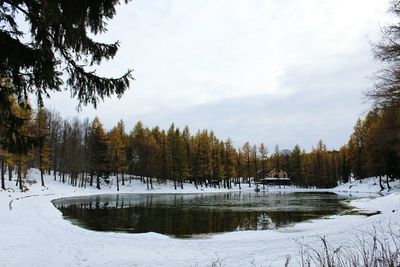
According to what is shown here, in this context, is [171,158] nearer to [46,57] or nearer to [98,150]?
[98,150]

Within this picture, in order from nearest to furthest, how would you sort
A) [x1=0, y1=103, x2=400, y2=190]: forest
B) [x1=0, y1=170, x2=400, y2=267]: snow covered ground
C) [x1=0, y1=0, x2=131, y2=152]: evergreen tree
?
1. [x1=0, y1=0, x2=131, y2=152]: evergreen tree
2. [x1=0, y1=170, x2=400, y2=267]: snow covered ground
3. [x1=0, y1=103, x2=400, y2=190]: forest

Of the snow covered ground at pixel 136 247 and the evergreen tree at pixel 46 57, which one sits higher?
the evergreen tree at pixel 46 57

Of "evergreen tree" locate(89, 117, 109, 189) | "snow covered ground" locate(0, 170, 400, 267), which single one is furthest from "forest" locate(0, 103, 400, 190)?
"snow covered ground" locate(0, 170, 400, 267)

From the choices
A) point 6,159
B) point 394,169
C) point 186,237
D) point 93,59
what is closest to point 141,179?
point 6,159

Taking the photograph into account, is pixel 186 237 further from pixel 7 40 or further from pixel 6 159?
pixel 6 159

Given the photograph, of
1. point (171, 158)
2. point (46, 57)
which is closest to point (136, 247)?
point (46, 57)

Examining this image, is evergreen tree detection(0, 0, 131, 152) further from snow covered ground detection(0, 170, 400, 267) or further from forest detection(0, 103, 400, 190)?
forest detection(0, 103, 400, 190)

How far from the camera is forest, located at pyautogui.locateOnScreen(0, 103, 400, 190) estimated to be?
62.2 meters

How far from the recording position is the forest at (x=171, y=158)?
2447 inches

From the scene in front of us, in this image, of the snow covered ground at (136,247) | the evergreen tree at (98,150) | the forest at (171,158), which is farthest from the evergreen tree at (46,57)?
the evergreen tree at (98,150)

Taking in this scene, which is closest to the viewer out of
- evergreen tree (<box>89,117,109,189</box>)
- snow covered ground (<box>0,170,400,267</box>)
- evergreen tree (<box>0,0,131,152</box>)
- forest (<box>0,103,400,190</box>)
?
evergreen tree (<box>0,0,131,152</box>)

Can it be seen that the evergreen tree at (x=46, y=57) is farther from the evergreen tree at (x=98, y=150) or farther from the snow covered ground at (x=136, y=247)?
the evergreen tree at (x=98, y=150)

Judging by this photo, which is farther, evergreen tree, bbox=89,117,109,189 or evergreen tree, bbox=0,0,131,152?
evergreen tree, bbox=89,117,109,189

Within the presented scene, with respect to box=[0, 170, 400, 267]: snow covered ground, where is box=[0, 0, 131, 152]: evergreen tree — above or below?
above
